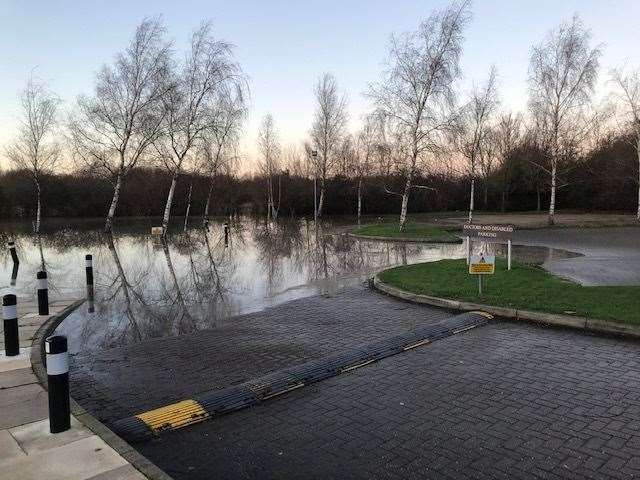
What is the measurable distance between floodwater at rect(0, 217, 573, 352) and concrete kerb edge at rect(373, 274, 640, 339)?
7.42 ft

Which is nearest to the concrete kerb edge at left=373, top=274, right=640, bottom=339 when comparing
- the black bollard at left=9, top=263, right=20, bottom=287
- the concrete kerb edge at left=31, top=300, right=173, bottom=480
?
the concrete kerb edge at left=31, top=300, right=173, bottom=480

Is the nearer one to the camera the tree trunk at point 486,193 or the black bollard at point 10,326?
the black bollard at point 10,326

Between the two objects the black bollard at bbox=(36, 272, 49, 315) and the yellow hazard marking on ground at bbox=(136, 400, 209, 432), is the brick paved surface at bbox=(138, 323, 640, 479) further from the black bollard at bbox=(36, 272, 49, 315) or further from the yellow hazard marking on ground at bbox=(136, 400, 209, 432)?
the black bollard at bbox=(36, 272, 49, 315)

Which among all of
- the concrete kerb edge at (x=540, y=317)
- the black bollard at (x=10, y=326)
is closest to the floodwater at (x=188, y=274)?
the black bollard at (x=10, y=326)

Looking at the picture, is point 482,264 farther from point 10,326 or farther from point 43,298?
point 43,298

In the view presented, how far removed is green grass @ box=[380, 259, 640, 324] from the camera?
8039 mm

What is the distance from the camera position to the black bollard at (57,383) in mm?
3947

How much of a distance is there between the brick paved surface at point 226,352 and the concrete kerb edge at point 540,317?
0.43 metres

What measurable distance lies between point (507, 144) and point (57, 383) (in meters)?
54.5

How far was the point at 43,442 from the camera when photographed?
3.80 meters

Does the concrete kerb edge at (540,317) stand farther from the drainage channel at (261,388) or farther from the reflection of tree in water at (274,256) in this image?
the reflection of tree in water at (274,256)

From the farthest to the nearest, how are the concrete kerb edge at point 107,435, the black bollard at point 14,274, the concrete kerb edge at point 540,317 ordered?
the black bollard at point 14,274 < the concrete kerb edge at point 540,317 < the concrete kerb edge at point 107,435

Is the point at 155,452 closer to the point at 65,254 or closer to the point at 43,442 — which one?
the point at 43,442

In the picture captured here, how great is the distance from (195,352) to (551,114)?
29.9m
